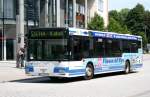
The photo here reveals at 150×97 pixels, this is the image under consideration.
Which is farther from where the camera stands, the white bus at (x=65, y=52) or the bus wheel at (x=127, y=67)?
the bus wheel at (x=127, y=67)

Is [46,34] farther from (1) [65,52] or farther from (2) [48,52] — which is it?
(1) [65,52]

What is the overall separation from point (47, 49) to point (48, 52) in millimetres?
147

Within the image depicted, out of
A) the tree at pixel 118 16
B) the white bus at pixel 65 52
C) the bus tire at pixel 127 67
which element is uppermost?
the tree at pixel 118 16

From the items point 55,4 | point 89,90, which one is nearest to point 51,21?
point 55,4

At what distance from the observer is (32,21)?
54.6m

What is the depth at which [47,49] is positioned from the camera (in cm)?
2130

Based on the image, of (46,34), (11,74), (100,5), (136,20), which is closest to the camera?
(46,34)

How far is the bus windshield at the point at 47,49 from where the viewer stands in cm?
2102

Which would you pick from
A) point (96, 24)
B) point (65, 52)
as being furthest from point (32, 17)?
point (65, 52)

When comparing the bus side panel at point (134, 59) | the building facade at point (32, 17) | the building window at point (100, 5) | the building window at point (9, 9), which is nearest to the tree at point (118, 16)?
→ the building window at point (100, 5)

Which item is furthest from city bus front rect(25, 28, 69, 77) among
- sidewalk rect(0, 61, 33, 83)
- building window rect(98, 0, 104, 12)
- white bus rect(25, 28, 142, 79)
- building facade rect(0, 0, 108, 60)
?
building window rect(98, 0, 104, 12)

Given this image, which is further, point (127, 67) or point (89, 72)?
point (127, 67)

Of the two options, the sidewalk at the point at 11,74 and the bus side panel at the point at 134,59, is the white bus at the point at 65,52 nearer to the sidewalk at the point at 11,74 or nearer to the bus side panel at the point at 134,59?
the sidewalk at the point at 11,74

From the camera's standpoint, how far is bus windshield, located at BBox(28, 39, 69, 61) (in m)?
21.0
